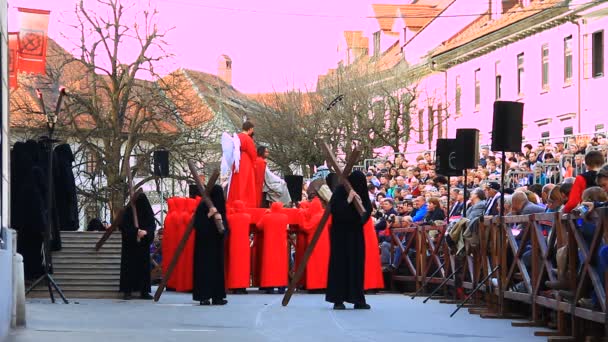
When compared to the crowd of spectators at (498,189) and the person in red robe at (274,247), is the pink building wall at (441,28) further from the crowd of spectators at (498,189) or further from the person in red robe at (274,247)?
the person in red robe at (274,247)

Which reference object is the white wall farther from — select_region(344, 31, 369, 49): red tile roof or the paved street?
select_region(344, 31, 369, 49): red tile roof

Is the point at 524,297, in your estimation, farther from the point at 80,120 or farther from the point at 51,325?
the point at 80,120

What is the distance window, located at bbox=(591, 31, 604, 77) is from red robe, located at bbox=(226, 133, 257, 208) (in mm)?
17559

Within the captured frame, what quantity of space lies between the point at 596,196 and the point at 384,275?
1309 centimetres

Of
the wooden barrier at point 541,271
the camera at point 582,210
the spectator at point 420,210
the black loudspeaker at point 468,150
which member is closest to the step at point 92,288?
the wooden barrier at point 541,271

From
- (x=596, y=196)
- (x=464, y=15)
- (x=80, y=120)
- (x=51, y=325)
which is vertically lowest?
(x=51, y=325)

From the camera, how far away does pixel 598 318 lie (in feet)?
40.5

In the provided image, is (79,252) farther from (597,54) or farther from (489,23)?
(489,23)

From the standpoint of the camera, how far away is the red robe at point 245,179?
88.8 feet

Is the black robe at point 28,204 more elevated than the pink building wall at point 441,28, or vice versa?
the pink building wall at point 441,28

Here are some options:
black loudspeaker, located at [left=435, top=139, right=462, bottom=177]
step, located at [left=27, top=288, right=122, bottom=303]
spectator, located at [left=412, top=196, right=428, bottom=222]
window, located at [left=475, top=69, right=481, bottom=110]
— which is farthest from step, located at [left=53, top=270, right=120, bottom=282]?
window, located at [left=475, top=69, right=481, bottom=110]

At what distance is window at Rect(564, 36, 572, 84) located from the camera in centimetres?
4481

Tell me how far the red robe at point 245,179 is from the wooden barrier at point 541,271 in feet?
19.7

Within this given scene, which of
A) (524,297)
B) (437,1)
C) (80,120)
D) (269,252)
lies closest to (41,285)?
(269,252)
